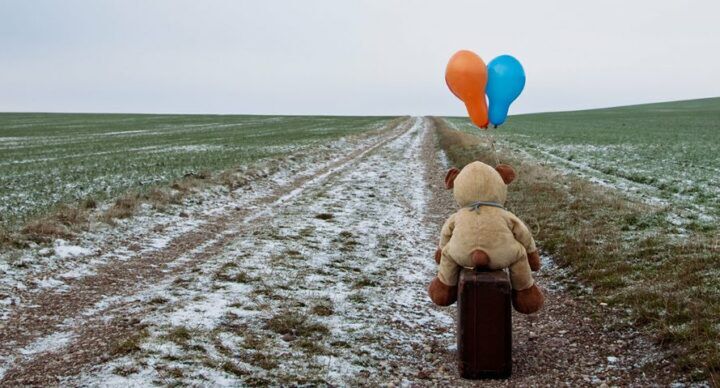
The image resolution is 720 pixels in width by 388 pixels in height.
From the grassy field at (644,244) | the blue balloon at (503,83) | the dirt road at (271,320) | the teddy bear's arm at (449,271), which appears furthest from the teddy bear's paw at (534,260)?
the blue balloon at (503,83)

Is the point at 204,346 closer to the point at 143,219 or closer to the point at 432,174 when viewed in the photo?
the point at 143,219

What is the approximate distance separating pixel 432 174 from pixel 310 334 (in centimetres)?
1412

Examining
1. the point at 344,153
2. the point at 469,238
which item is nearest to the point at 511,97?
the point at 469,238

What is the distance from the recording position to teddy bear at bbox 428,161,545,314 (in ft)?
16.8

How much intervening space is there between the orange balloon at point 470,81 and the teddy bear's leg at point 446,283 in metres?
1.38

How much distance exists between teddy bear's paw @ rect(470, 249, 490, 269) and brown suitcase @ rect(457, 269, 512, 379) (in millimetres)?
92

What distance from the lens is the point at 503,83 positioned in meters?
5.56

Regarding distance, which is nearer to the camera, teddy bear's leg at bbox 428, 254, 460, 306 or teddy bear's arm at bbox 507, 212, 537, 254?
teddy bear's arm at bbox 507, 212, 537, 254

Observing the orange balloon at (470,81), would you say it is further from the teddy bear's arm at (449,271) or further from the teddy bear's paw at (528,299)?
the teddy bear's paw at (528,299)

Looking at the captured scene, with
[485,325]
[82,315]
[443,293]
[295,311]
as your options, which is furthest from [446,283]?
[82,315]

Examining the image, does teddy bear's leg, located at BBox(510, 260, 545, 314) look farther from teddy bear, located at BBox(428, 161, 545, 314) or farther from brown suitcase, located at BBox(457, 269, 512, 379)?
brown suitcase, located at BBox(457, 269, 512, 379)

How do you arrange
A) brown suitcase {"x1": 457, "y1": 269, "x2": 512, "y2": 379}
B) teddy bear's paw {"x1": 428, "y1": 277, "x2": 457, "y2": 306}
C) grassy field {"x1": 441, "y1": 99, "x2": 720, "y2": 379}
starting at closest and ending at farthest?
brown suitcase {"x1": 457, "y1": 269, "x2": 512, "y2": 379} → grassy field {"x1": 441, "y1": 99, "x2": 720, "y2": 379} → teddy bear's paw {"x1": 428, "y1": 277, "x2": 457, "y2": 306}

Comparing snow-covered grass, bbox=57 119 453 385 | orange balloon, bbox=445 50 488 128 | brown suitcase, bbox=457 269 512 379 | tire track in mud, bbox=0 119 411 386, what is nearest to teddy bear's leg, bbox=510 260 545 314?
brown suitcase, bbox=457 269 512 379

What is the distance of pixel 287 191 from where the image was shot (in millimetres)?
15891
